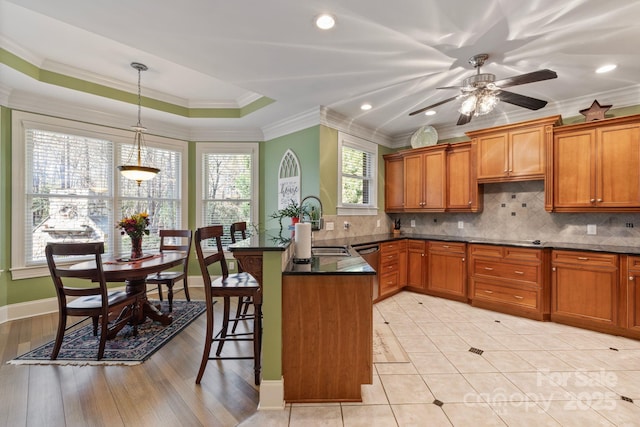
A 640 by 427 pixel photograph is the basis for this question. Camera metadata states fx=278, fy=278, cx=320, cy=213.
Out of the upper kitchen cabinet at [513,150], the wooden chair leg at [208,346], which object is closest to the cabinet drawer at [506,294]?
the upper kitchen cabinet at [513,150]

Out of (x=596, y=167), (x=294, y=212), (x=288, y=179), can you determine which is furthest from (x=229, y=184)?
(x=596, y=167)

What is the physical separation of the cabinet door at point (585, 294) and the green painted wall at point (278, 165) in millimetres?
3148

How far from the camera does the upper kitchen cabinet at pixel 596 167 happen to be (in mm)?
3068

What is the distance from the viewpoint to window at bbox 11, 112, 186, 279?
3455 mm

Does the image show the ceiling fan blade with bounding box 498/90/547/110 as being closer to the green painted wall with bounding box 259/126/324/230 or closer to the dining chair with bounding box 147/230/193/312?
the green painted wall with bounding box 259/126/324/230

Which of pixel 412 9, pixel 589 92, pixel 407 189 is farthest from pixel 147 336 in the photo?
pixel 589 92

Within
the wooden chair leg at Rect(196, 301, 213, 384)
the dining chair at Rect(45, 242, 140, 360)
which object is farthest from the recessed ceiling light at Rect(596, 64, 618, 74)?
the dining chair at Rect(45, 242, 140, 360)

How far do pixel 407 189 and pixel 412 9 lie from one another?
3169 millimetres

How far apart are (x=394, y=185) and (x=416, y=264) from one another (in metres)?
1.45

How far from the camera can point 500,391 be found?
2.03 meters

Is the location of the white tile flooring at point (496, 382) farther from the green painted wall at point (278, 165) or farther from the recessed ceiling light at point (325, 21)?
the recessed ceiling light at point (325, 21)

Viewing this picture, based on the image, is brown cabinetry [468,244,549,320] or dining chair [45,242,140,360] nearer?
dining chair [45,242,140,360]

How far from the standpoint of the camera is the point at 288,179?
4.38m

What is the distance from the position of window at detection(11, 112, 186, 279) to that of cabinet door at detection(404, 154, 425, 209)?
13.1ft
